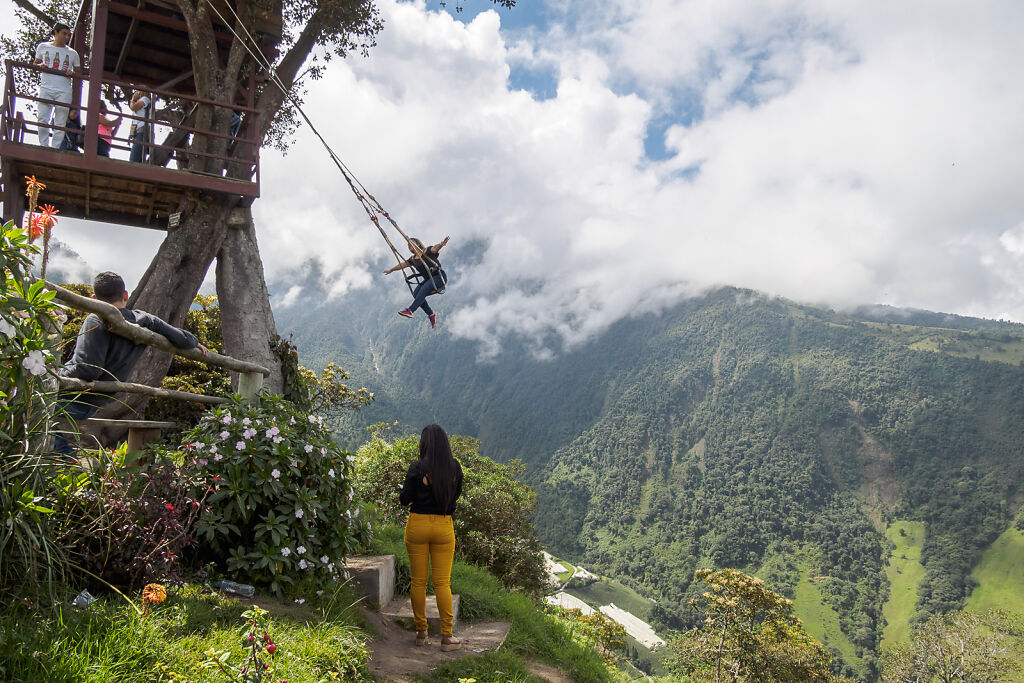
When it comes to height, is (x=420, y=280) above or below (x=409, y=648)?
above

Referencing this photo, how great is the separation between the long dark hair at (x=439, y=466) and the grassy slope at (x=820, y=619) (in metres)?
109

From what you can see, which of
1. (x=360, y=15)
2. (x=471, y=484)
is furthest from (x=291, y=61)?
(x=471, y=484)

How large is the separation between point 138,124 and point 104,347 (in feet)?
28.0

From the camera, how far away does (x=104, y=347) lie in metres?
4.09

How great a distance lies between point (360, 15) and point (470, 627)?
37.9ft

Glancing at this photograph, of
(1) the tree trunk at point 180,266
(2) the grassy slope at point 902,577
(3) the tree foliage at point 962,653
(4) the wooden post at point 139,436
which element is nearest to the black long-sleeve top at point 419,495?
(4) the wooden post at point 139,436

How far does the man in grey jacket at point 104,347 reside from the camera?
3.99 meters

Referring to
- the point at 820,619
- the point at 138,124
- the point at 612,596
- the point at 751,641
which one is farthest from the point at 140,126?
the point at 820,619

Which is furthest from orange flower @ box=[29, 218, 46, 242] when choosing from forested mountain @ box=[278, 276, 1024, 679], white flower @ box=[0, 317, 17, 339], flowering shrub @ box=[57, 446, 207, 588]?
forested mountain @ box=[278, 276, 1024, 679]

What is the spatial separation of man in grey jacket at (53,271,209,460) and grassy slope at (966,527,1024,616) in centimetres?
13604

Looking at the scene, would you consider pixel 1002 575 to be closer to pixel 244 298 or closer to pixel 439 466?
pixel 244 298

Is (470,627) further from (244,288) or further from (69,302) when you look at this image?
(244,288)

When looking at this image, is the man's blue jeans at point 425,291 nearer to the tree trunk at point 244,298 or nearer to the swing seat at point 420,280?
the swing seat at point 420,280

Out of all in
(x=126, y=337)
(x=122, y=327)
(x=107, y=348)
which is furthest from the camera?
(x=107, y=348)
